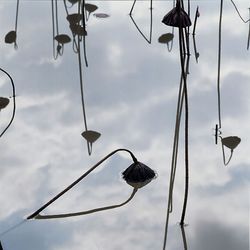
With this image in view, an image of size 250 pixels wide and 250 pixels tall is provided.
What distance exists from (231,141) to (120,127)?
189mm

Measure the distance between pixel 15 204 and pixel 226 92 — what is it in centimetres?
39

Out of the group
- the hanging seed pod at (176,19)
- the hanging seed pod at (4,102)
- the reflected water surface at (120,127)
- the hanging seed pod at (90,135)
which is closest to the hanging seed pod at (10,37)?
the reflected water surface at (120,127)

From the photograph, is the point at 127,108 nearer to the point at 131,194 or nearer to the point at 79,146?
the point at 79,146

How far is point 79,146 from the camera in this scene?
959 millimetres

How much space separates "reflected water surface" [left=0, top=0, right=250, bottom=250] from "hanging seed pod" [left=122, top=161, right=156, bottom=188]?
13mm

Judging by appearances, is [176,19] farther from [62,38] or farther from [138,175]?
[62,38]

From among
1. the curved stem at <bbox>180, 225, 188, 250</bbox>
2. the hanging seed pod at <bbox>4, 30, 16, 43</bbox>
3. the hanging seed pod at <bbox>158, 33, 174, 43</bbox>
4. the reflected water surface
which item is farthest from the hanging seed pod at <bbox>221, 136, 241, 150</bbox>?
the hanging seed pod at <bbox>4, 30, 16, 43</bbox>

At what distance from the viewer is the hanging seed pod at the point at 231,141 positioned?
0.87m

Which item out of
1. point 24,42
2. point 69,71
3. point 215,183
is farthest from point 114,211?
point 24,42

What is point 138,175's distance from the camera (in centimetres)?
84

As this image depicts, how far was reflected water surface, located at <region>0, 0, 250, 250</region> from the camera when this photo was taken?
790mm

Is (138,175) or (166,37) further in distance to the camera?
(166,37)

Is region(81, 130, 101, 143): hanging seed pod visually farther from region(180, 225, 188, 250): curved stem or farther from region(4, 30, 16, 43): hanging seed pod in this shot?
region(4, 30, 16, 43): hanging seed pod

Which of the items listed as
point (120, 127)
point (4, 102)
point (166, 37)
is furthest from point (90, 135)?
point (166, 37)
